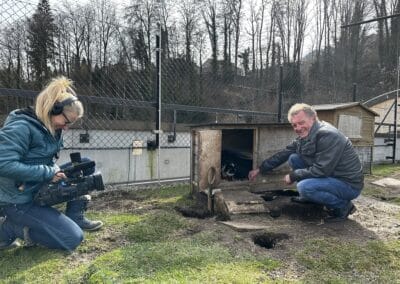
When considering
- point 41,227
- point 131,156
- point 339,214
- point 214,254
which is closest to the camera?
point 214,254

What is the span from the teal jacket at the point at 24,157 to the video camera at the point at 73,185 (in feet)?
0.25

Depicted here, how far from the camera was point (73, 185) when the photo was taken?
2625 mm

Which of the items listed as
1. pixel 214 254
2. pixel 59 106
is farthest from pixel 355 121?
pixel 59 106

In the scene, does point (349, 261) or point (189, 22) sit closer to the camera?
point (349, 261)

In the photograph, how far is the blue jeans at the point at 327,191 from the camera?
3.13m

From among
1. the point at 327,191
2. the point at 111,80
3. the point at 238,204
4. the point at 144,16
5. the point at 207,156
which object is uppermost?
the point at 144,16

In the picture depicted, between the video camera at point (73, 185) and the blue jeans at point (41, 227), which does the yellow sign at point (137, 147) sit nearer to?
the video camera at point (73, 185)

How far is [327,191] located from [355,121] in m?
5.01

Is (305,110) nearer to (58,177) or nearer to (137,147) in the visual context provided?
(58,177)

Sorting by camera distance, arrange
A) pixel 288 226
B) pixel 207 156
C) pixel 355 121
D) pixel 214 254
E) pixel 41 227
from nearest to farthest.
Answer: pixel 214 254
pixel 41 227
pixel 288 226
pixel 207 156
pixel 355 121

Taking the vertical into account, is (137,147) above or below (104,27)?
below

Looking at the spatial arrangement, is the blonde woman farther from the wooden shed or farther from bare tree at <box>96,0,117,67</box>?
the wooden shed

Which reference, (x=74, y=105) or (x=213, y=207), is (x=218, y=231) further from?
(x=74, y=105)

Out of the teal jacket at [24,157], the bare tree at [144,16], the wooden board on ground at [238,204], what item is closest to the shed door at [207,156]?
the wooden board on ground at [238,204]
